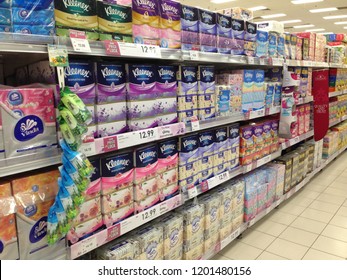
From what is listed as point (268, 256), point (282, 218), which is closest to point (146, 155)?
point (268, 256)

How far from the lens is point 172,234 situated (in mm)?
1794

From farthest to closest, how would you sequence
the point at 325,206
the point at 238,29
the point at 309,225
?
the point at 325,206 < the point at 309,225 < the point at 238,29

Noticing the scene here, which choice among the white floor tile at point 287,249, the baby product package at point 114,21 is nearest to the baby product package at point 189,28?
the baby product package at point 114,21

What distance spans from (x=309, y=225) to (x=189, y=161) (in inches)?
67.9

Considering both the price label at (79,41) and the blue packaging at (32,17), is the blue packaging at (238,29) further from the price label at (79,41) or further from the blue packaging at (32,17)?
the blue packaging at (32,17)

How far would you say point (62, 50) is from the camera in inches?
42.3

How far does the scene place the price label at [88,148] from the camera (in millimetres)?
1230

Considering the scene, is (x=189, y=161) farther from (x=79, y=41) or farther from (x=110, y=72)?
(x=79, y=41)

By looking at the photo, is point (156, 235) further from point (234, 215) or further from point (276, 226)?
point (276, 226)

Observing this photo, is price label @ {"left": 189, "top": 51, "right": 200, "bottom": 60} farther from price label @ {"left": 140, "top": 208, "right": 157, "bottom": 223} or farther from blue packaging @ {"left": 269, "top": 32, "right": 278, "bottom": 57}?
blue packaging @ {"left": 269, "top": 32, "right": 278, "bottom": 57}

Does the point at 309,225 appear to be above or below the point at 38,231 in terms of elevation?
below

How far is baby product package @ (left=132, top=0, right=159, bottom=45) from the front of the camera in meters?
1.42

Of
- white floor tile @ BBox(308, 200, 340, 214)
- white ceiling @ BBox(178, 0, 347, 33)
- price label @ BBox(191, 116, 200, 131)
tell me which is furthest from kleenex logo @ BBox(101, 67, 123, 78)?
white ceiling @ BBox(178, 0, 347, 33)

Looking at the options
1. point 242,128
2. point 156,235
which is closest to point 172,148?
point 156,235
